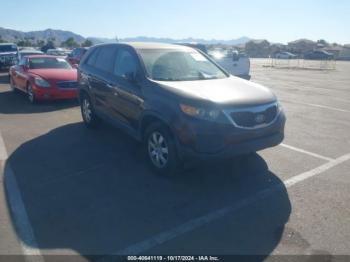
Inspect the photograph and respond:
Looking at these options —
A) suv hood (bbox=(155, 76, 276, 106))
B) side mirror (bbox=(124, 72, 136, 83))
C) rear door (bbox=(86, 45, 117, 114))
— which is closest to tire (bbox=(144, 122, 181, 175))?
suv hood (bbox=(155, 76, 276, 106))

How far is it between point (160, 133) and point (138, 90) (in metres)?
0.81

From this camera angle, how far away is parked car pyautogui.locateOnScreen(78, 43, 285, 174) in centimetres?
440

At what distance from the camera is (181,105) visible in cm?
452

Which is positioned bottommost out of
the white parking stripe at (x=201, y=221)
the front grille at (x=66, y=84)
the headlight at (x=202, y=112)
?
the white parking stripe at (x=201, y=221)

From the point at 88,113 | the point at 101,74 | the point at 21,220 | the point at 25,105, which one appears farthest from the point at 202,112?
the point at 25,105

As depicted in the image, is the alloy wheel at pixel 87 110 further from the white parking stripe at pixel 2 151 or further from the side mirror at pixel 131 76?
the side mirror at pixel 131 76

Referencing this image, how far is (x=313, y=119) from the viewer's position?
8.51m

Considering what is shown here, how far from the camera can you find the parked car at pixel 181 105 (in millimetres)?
4402

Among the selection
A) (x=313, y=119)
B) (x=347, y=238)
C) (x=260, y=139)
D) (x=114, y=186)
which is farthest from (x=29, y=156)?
(x=313, y=119)

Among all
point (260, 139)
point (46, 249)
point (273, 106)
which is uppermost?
point (273, 106)

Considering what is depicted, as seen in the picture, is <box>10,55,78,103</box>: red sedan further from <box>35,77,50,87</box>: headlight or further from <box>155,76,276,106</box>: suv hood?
<box>155,76,276,106</box>: suv hood

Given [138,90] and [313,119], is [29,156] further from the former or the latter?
[313,119]

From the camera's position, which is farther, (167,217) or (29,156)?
(29,156)

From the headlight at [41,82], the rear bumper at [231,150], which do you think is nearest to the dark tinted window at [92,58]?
the headlight at [41,82]
